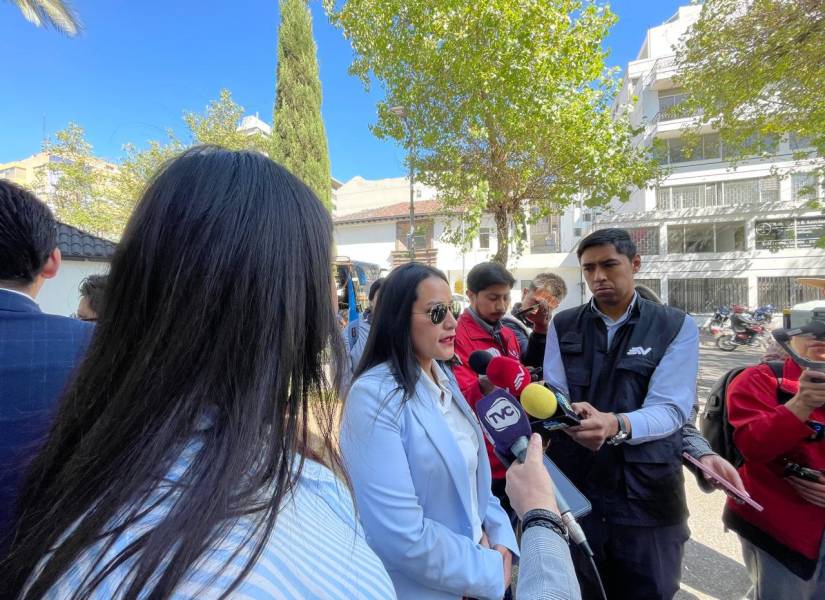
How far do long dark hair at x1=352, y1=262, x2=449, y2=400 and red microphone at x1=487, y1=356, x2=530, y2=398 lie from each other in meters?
0.37

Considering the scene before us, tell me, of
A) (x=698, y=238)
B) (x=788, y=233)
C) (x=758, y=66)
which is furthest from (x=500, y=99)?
(x=788, y=233)

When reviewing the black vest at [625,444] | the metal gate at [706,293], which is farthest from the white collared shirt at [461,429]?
the metal gate at [706,293]

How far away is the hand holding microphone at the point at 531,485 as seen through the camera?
1124 mm

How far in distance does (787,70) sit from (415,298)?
799 cm

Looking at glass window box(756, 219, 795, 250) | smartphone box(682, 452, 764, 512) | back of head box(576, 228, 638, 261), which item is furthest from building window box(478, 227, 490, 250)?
smartphone box(682, 452, 764, 512)

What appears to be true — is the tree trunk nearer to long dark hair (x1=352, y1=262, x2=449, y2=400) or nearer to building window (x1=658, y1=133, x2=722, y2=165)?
long dark hair (x1=352, y1=262, x2=449, y2=400)

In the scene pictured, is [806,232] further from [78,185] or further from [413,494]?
[78,185]

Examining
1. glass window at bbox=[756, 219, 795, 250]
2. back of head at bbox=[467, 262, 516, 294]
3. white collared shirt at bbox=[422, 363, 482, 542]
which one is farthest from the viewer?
glass window at bbox=[756, 219, 795, 250]

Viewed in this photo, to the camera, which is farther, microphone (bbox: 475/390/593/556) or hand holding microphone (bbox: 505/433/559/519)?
microphone (bbox: 475/390/593/556)

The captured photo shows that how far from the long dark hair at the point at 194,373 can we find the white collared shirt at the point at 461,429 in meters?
0.94

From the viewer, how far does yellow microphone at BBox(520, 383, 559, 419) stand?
1542 mm

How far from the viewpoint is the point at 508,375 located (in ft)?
5.89

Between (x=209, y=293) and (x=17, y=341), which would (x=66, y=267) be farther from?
(x=209, y=293)

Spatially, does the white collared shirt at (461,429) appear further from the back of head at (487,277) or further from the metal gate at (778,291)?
the metal gate at (778,291)
